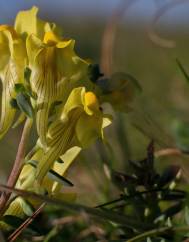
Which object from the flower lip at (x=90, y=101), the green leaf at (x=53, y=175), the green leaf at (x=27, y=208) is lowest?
the green leaf at (x=27, y=208)

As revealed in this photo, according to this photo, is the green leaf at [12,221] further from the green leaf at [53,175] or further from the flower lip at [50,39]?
the flower lip at [50,39]

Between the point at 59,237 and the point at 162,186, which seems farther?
the point at 59,237

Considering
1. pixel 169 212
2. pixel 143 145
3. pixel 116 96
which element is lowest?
pixel 143 145

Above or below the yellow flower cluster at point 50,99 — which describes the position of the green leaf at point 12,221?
below

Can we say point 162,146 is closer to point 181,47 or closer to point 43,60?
point 43,60

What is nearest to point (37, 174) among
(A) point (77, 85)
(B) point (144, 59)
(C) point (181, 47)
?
(A) point (77, 85)

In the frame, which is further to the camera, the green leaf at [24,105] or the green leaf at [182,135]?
the green leaf at [182,135]

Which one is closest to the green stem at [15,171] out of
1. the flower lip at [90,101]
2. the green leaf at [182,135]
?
the flower lip at [90,101]

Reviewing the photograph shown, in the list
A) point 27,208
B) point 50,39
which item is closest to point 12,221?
point 27,208

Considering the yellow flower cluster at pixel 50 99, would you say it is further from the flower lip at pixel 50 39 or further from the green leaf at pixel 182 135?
the green leaf at pixel 182 135
